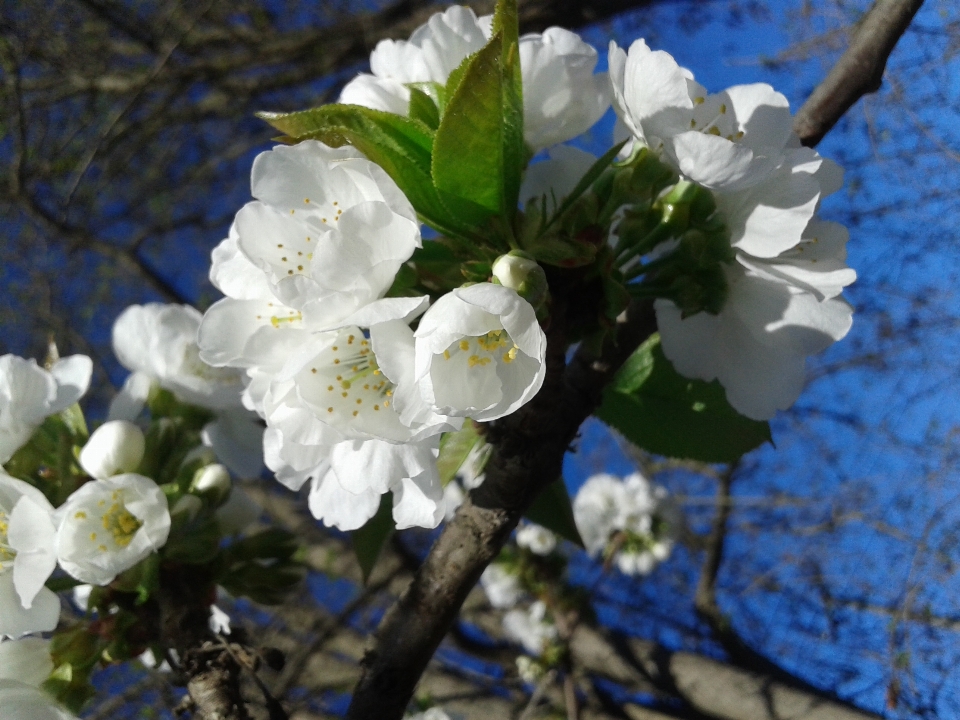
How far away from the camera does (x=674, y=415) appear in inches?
28.7

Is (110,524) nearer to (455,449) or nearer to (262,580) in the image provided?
(262,580)

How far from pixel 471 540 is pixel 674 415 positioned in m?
0.25

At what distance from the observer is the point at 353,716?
0.69 metres

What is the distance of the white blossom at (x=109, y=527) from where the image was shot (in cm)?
63

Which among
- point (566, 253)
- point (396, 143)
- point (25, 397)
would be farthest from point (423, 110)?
point (25, 397)

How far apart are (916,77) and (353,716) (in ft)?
7.49

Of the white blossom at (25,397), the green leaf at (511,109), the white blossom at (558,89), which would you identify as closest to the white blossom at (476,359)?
the green leaf at (511,109)

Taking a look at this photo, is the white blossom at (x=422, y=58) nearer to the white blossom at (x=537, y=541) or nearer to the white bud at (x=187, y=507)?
the white bud at (x=187, y=507)

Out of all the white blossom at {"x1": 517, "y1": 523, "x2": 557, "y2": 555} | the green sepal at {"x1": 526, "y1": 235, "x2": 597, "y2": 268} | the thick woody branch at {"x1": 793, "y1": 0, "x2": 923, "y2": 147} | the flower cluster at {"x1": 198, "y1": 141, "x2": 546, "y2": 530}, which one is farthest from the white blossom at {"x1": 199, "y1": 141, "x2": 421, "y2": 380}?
the white blossom at {"x1": 517, "y1": 523, "x2": 557, "y2": 555}

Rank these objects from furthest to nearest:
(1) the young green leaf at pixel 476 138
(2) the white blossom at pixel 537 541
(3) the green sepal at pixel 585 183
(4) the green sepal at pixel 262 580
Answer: (2) the white blossom at pixel 537 541 < (4) the green sepal at pixel 262 580 < (3) the green sepal at pixel 585 183 < (1) the young green leaf at pixel 476 138

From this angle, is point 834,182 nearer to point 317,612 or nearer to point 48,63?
point 317,612

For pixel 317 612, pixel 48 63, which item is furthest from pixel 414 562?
pixel 48 63

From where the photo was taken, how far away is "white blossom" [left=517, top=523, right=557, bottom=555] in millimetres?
1979

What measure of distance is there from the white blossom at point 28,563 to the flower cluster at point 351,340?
24 centimetres
